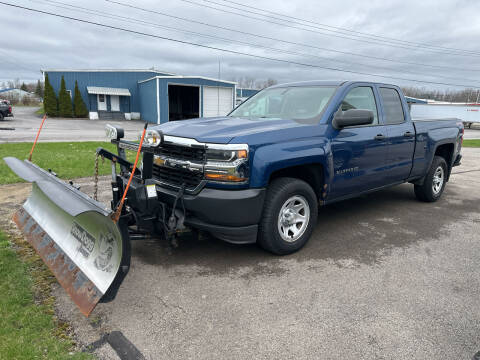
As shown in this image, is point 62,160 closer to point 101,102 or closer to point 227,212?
point 227,212

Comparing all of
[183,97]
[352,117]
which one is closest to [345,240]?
[352,117]

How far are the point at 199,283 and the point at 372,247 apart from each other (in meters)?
2.18

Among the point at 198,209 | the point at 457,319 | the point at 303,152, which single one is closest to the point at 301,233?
the point at 303,152

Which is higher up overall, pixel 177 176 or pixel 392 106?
pixel 392 106

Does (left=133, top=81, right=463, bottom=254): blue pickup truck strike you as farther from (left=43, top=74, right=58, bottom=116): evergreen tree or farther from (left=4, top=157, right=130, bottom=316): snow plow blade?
(left=43, top=74, right=58, bottom=116): evergreen tree

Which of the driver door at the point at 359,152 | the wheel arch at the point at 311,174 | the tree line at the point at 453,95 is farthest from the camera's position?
the tree line at the point at 453,95

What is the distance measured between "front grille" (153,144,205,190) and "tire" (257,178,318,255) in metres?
0.76

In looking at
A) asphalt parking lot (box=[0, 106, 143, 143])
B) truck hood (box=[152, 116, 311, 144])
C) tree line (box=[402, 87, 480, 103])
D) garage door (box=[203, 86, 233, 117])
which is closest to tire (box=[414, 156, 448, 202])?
truck hood (box=[152, 116, 311, 144])

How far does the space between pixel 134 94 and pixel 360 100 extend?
111 ft

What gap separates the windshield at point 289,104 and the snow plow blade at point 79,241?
7.90ft

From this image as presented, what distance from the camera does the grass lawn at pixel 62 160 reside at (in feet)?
24.8

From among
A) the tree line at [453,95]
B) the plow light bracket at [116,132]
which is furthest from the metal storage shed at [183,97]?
→ the tree line at [453,95]

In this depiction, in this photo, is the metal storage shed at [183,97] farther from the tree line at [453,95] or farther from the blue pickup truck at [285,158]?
the tree line at [453,95]

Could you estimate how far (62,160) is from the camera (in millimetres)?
9062
